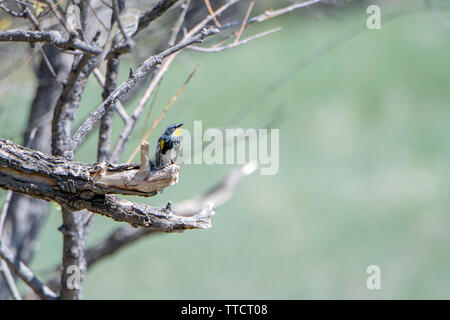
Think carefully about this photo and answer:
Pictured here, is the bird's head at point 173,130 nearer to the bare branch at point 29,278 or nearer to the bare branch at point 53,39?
the bare branch at point 53,39

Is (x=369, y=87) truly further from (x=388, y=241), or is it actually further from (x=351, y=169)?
(x=388, y=241)

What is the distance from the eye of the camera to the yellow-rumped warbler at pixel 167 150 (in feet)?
3.43

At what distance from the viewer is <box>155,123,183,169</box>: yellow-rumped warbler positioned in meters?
1.05

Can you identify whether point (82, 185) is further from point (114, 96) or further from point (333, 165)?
point (333, 165)

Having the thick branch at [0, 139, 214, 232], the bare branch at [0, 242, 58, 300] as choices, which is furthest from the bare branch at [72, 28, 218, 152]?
the bare branch at [0, 242, 58, 300]

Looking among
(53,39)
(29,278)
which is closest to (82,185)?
(53,39)

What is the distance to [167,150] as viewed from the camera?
1.06m

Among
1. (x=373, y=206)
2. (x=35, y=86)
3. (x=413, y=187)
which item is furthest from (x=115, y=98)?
(x=413, y=187)

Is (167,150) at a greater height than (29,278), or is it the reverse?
(167,150)

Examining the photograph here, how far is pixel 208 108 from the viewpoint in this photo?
25.0 ft

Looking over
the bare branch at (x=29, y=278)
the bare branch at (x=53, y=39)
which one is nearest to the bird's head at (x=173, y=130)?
the bare branch at (x=53, y=39)

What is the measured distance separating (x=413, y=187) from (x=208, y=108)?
2.83 metres

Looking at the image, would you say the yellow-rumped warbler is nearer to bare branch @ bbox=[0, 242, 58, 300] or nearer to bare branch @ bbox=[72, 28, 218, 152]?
bare branch @ bbox=[72, 28, 218, 152]

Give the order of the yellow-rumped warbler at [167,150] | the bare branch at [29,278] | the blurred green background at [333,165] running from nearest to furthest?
1. the yellow-rumped warbler at [167,150]
2. the bare branch at [29,278]
3. the blurred green background at [333,165]
